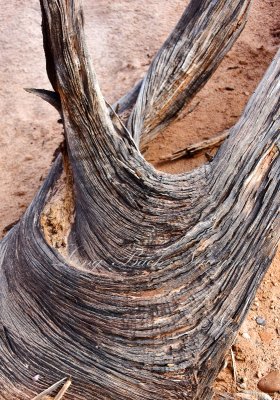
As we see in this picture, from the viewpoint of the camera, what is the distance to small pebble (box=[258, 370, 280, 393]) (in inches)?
94.7

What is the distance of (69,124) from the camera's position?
2.48m

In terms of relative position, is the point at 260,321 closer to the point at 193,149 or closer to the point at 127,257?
the point at 127,257

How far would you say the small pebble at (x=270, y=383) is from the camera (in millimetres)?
2404

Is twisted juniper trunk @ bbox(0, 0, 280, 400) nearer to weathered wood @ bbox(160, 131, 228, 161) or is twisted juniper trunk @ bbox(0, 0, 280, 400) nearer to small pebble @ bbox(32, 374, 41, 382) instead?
small pebble @ bbox(32, 374, 41, 382)

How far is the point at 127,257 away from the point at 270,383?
781mm

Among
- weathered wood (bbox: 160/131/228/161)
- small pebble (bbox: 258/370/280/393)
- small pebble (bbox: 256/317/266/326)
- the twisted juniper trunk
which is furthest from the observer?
weathered wood (bbox: 160/131/228/161)

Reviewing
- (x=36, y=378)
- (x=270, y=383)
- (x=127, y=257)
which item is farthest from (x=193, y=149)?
(x=36, y=378)

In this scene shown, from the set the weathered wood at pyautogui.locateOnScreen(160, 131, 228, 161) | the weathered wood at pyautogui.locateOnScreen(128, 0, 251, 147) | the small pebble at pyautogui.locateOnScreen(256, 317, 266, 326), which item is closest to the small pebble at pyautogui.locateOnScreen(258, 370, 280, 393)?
the small pebble at pyautogui.locateOnScreen(256, 317, 266, 326)

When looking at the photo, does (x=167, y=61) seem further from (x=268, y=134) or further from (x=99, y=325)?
(x=99, y=325)

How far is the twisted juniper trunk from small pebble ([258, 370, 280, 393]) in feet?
1.16

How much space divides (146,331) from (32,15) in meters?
3.56

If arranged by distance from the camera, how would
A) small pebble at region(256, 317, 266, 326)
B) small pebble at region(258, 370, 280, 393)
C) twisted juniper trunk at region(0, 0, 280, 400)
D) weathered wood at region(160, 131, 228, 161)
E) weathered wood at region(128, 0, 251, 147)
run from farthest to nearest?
weathered wood at region(160, 131, 228, 161), weathered wood at region(128, 0, 251, 147), small pebble at region(256, 317, 266, 326), small pebble at region(258, 370, 280, 393), twisted juniper trunk at region(0, 0, 280, 400)

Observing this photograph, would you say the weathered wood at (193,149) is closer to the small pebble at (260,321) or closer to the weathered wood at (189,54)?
the weathered wood at (189,54)

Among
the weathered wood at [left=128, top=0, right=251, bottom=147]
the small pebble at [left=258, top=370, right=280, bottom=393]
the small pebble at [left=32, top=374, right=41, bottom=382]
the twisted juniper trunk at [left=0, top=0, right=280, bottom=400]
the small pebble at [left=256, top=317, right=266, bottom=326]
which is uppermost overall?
the weathered wood at [left=128, top=0, right=251, bottom=147]
